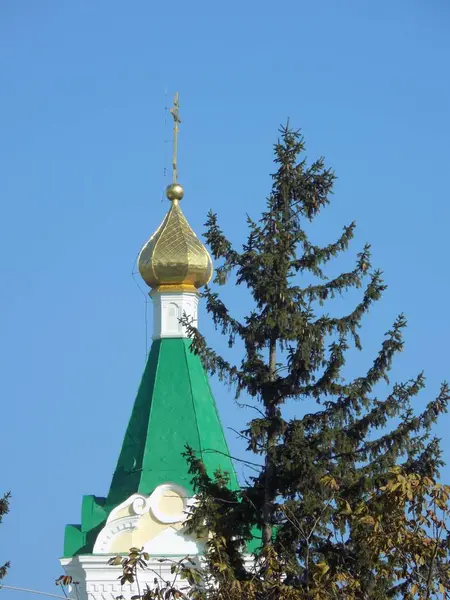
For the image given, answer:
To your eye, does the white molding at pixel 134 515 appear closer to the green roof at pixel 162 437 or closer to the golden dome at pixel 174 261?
the green roof at pixel 162 437

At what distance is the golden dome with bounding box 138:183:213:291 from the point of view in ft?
87.2

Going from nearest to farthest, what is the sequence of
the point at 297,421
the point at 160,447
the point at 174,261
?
the point at 297,421, the point at 160,447, the point at 174,261

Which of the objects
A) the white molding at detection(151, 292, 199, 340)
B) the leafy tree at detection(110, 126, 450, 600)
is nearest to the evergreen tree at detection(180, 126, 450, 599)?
the leafy tree at detection(110, 126, 450, 600)

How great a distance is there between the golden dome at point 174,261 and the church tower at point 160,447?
0.01m

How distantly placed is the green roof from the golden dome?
1109 mm

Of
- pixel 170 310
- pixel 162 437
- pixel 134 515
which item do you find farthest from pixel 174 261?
pixel 134 515

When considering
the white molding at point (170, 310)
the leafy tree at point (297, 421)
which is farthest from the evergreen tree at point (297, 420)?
the white molding at point (170, 310)

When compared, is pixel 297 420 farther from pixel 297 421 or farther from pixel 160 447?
pixel 160 447

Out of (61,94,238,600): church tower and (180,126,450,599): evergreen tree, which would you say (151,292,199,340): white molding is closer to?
(61,94,238,600): church tower

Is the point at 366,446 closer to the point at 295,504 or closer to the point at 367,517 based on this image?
the point at 295,504

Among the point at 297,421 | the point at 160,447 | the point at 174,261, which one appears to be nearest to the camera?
the point at 297,421

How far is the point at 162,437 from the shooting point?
2523cm

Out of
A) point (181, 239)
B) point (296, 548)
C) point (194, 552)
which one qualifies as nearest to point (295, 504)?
point (296, 548)

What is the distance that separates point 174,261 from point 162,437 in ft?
8.99
